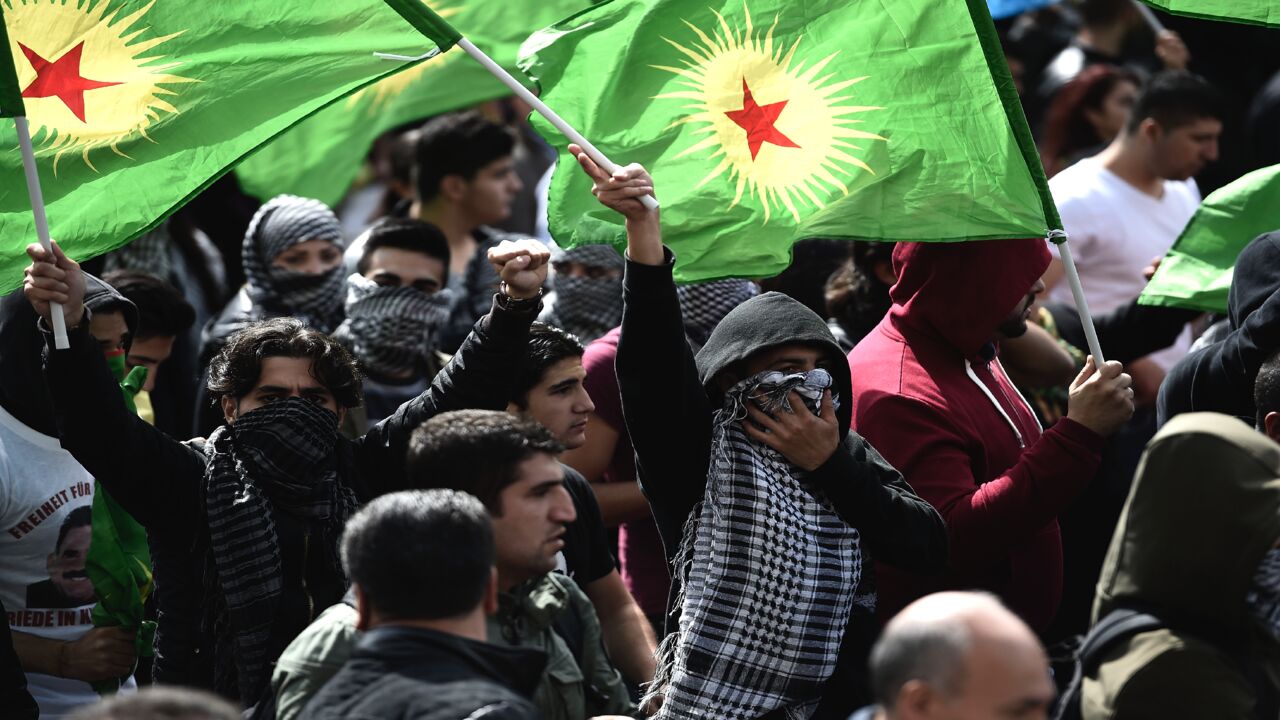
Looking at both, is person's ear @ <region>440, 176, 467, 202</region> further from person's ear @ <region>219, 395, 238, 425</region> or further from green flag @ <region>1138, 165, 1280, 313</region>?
person's ear @ <region>219, 395, 238, 425</region>

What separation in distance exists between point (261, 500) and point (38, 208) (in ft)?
2.98

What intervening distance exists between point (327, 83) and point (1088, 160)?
4.28 metres

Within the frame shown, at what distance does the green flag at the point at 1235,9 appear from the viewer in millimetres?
4855

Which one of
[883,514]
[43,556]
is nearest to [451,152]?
[43,556]

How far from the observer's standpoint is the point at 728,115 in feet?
15.5

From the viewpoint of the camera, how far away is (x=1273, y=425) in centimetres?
427

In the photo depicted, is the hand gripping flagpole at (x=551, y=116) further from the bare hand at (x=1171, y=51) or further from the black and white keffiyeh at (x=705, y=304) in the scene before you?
the bare hand at (x=1171, y=51)

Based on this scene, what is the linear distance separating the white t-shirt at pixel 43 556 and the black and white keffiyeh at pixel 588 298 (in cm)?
250

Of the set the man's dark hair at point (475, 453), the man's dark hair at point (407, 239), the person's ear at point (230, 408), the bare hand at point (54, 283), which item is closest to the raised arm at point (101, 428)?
the bare hand at point (54, 283)

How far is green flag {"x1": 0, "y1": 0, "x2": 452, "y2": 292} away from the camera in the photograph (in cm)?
465

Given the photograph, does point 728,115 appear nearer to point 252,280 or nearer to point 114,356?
point 114,356

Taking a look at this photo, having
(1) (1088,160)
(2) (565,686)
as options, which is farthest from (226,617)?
(1) (1088,160)

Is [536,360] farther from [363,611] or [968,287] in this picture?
[363,611]

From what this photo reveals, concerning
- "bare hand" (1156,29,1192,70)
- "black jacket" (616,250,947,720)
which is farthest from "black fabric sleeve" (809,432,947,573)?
"bare hand" (1156,29,1192,70)
